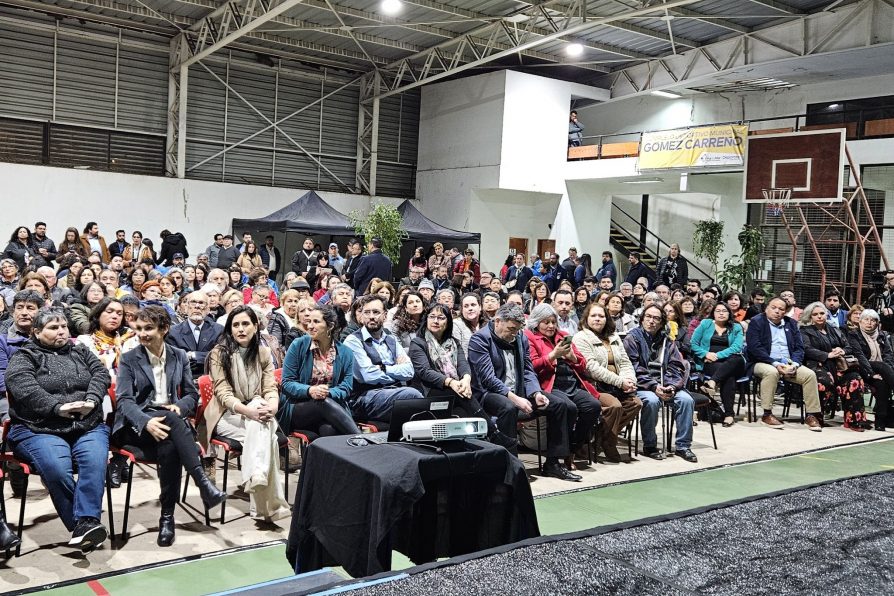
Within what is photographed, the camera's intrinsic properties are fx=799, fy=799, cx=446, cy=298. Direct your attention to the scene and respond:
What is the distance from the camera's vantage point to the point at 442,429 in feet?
9.12

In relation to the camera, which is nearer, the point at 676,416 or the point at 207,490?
the point at 207,490

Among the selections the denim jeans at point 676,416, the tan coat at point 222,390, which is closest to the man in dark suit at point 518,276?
the denim jeans at point 676,416

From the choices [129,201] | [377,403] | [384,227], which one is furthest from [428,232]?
[377,403]

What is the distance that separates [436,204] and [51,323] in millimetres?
14834

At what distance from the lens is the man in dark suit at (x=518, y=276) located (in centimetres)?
1412

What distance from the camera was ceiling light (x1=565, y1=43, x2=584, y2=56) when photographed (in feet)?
48.7

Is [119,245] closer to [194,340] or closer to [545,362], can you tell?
[194,340]

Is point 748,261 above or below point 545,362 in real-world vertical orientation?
above

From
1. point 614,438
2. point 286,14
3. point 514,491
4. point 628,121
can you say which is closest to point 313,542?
point 514,491

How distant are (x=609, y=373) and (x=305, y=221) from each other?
32.4 feet

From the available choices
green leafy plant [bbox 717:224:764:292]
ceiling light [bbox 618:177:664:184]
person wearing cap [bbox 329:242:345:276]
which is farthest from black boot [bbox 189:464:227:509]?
ceiling light [bbox 618:177:664:184]

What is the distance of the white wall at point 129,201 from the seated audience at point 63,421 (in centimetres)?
1153

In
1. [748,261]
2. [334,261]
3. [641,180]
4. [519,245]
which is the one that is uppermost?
[641,180]

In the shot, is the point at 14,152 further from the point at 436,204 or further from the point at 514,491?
the point at 514,491
